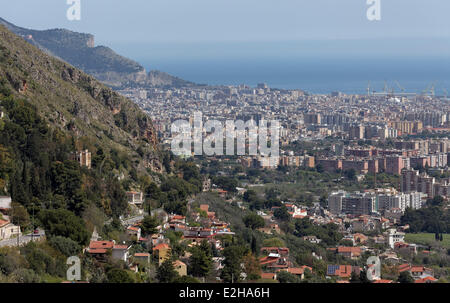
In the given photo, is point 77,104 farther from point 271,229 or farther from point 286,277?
point 286,277

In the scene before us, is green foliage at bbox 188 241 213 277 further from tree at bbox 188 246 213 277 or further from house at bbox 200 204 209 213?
house at bbox 200 204 209 213

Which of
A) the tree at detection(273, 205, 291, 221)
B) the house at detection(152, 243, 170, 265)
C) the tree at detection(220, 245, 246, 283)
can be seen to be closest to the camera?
the tree at detection(220, 245, 246, 283)

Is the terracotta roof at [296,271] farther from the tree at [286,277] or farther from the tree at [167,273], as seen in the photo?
the tree at [167,273]

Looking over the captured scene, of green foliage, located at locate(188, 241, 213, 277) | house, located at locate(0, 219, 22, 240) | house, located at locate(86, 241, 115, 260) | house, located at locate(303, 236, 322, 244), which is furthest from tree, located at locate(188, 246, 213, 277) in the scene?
house, located at locate(303, 236, 322, 244)

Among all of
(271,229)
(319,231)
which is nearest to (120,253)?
(271,229)
